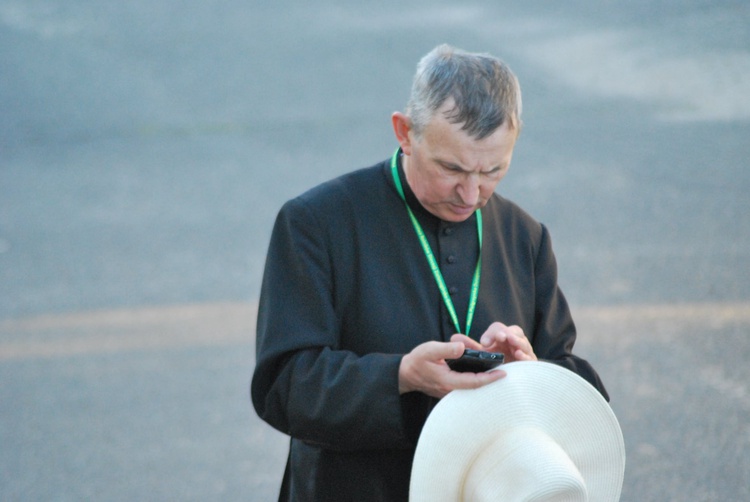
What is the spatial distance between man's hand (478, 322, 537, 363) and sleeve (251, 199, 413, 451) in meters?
0.19

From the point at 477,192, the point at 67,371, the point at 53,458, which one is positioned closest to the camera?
the point at 477,192

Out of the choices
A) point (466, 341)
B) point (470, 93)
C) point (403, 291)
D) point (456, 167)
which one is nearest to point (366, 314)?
point (403, 291)

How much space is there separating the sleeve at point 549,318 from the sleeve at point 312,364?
Result: 42 centimetres

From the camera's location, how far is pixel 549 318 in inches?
91.7

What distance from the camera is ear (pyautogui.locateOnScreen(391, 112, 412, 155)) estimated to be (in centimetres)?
214

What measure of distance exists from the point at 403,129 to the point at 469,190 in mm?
205

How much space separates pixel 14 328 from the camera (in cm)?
580

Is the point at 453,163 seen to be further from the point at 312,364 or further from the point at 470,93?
the point at 312,364

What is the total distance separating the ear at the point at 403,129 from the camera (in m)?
2.14

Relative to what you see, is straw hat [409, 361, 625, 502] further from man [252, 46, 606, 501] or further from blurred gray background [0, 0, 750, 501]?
blurred gray background [0, 0, 750, 501]

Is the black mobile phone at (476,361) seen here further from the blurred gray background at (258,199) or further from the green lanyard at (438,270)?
the blurred gray background at (258,199)

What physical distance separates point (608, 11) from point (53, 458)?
849cm

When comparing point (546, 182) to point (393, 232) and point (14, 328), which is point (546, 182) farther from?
point (393, 232)

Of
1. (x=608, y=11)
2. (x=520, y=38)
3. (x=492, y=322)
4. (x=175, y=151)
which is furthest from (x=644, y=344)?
(x=608, y=11)
